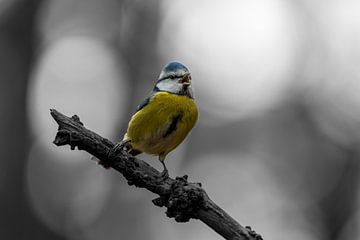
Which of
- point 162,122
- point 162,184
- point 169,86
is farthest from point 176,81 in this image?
point 162,184

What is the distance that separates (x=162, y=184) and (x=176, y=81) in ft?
5.80

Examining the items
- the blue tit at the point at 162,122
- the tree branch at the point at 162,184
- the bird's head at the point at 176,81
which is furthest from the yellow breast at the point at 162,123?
the tree branch at the point at 162,184

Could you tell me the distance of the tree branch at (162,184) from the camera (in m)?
4.79

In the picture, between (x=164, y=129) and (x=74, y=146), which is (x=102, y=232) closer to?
(x=164, y=129)

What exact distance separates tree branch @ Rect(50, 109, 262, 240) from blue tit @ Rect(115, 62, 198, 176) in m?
0.98

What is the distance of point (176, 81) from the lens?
6828mm

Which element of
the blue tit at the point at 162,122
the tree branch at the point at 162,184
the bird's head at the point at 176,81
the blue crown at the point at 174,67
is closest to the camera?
the tree branch at the point at 162,184

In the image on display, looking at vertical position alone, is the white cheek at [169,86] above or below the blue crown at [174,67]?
below

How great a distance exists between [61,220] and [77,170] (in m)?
0.92

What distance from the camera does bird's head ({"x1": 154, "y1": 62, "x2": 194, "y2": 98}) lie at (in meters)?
6.70

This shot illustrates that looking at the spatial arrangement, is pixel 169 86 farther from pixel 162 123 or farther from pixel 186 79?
pixel 162 123

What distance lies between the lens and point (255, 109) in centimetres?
1622

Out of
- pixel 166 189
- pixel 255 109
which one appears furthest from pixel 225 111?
pixel 166 189

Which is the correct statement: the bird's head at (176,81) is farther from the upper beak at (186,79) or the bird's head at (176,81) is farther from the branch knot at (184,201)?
the branch knot at (184,201)
